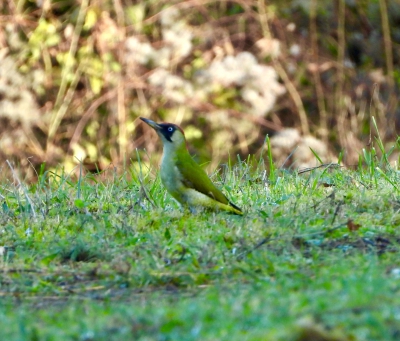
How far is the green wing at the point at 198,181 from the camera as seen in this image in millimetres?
5148

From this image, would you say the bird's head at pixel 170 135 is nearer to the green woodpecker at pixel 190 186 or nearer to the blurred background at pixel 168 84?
the green woodpecker at pixel 190 186

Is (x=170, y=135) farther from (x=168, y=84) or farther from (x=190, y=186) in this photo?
(x=168, y=84)

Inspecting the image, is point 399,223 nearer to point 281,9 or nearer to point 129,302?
point 129,302

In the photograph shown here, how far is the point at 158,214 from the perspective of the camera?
16.4 ft

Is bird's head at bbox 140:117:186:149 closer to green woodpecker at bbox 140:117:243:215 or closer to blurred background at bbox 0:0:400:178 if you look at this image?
Result: green woodpecker at bbox 140:117:243:215

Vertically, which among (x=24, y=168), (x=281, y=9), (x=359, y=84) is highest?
(x=281, y=9)

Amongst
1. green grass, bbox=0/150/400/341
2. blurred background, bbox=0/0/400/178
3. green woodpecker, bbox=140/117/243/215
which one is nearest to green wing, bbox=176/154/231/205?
green woodpecker, bbox=140/117/243/215

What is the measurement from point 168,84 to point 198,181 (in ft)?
19.4

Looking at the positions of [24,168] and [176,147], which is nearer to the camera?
[176,147]

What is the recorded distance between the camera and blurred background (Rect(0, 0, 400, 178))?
11.1 metres

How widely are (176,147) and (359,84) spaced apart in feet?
23.4

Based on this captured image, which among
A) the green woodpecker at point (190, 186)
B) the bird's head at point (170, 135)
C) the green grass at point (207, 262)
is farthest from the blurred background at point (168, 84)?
the green woodpecker at point (190, 186)

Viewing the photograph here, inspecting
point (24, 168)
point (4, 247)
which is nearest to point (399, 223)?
point (4, 247)

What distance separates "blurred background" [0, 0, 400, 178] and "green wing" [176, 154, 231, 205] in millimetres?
5426
